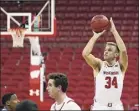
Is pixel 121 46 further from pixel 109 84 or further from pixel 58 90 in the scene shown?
pixel 58 90

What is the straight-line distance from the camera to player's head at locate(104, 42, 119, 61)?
5.81m

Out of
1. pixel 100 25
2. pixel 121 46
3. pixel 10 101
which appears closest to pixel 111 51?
pixel 121 46

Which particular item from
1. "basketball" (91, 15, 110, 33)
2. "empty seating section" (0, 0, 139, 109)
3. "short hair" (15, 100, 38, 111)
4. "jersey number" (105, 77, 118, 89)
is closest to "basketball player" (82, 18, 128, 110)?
"jersey number" (105, 77, 118, 89)

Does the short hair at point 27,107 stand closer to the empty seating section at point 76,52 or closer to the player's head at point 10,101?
the player's head at point 10,101

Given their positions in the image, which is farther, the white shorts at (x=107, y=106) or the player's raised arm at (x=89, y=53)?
the white shorts at (x=107, y=106)

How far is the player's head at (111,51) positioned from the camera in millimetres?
5809

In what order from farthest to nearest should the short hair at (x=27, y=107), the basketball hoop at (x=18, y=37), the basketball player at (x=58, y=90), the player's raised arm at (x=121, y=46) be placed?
the basketball hoop at (x=18, y=37) → the player's raised arm at (x=121, y=46) → the basketball player at (x=58, y=90) → the short hair at (x=27, y=107)

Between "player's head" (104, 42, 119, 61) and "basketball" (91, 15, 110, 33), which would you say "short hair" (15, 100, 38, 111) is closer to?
"player's head" (104, 42, 119, 61)

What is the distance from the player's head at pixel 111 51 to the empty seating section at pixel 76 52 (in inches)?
280

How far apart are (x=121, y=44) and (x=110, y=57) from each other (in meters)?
0.21

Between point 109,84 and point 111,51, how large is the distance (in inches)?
15.5

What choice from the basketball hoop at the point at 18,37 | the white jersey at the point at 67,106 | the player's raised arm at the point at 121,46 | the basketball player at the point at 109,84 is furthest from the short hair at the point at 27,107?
the basketball hoop at the point at 18,37

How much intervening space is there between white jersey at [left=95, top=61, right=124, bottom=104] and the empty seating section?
6960 millimetres

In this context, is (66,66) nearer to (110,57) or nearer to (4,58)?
(4,58)
